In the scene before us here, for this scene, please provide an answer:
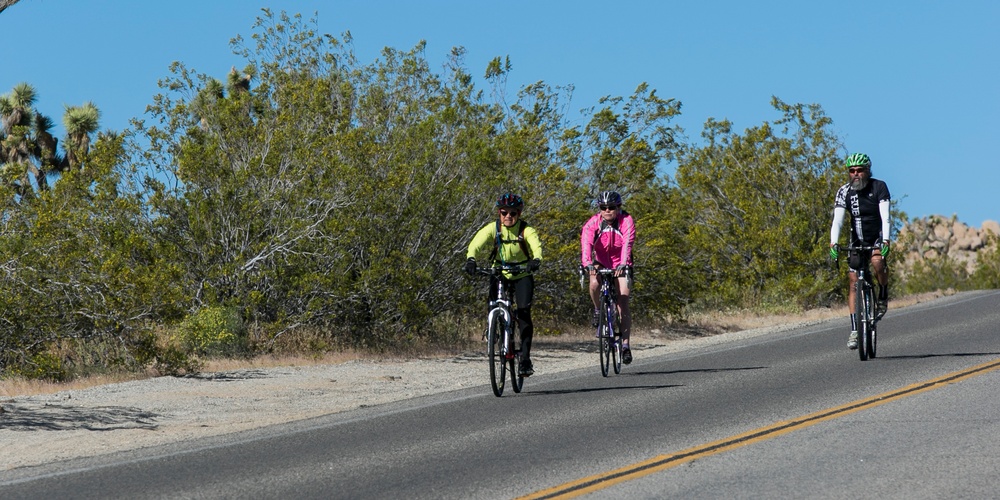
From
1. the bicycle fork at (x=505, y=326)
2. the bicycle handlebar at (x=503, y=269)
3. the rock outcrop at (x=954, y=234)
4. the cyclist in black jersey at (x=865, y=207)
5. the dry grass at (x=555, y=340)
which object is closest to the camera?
the bicycle fork at (x=505, y=326)

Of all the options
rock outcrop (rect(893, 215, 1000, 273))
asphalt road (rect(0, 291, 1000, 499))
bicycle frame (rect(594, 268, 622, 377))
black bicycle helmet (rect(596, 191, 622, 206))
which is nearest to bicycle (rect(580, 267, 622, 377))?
bicycle frame (rect(594, 268, 622, 377))

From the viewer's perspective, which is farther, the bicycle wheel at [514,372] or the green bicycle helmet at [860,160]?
the green bicycle helmet at [860,160]

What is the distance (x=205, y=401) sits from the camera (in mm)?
13102

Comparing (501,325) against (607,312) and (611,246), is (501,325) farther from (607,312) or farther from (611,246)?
(611,246)

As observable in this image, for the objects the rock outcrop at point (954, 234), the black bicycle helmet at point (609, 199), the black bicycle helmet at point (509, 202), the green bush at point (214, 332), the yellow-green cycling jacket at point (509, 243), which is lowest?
the green bush at point (214, 332)

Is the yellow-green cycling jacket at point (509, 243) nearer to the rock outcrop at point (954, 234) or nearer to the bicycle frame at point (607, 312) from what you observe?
the bicycle frame at point (607, 312)

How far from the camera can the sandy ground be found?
1034 centimetres

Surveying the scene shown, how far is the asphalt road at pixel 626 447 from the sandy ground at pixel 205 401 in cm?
80

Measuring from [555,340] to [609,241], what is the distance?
8.90 meters

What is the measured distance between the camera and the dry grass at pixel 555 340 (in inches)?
597

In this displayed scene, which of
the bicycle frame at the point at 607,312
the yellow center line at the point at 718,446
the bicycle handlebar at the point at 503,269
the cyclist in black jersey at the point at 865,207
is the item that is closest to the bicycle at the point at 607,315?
the bicycle frame at the point at 607,312

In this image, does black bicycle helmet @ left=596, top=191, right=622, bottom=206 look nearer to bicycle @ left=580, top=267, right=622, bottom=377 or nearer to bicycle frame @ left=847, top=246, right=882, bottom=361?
bicycle @ left=580, top=267, right=622, bottom=377

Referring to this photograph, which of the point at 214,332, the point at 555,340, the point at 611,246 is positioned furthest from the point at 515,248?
the point at 555,340

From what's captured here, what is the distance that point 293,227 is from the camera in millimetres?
18688
